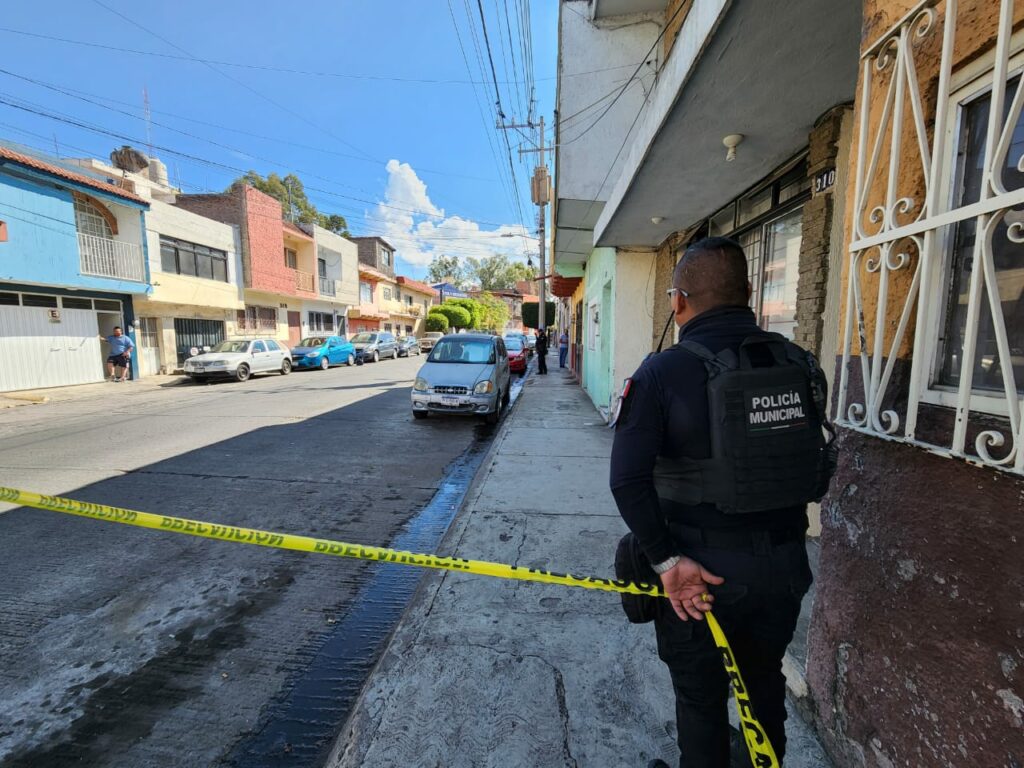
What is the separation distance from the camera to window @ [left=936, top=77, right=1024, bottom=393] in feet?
4.37

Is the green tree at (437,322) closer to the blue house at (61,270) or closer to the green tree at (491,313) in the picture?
the green tree at (491,313)

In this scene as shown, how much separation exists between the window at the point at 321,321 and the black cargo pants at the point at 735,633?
3084cm

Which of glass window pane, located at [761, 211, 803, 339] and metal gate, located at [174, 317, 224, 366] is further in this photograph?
metal gate, located at [174, 317, 224, 366]

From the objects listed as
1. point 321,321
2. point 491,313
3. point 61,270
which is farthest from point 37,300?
point 491,313

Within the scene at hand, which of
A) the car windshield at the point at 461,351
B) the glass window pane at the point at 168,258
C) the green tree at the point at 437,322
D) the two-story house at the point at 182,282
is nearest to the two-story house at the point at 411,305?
the green tree at the point at 437,322

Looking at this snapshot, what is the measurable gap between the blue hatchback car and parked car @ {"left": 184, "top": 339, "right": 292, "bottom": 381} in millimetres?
943

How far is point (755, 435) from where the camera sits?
1354 mm

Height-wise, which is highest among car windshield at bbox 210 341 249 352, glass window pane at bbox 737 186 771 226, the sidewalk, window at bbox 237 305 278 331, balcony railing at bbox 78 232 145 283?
balcony railing at bbox 78 232 145 283

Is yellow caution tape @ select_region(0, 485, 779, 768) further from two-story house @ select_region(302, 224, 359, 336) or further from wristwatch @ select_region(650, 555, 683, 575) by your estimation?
two-story house @ select_region(302, 224, 359, 336)

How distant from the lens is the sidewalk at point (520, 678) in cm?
193

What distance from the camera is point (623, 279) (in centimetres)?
813

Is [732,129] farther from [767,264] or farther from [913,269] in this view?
[913,269]

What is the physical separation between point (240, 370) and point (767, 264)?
652 inches

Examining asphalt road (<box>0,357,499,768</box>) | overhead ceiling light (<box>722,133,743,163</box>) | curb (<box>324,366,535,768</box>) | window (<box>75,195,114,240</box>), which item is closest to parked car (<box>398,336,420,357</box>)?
window (<box>75,195,114,240</box>)
